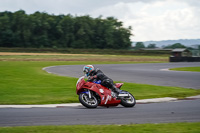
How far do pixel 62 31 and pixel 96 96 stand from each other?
87619 mm

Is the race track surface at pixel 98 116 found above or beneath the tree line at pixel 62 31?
beneath

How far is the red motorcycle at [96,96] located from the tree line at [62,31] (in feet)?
247

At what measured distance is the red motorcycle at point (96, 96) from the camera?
9.98 metres

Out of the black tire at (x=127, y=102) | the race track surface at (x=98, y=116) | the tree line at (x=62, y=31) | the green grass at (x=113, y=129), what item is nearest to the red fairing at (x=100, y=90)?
the black tire at (x=127, y=102)

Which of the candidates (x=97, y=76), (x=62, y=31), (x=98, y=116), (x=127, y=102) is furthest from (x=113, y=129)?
(x=62, y=31)

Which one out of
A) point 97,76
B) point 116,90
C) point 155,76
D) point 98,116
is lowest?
point 155,76

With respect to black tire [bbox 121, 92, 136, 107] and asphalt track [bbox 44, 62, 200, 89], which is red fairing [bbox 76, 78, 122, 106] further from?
asphalt track [bbox 44, 62, 200, 89]

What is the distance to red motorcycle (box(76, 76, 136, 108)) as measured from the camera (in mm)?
9984

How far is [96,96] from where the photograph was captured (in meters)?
10.2

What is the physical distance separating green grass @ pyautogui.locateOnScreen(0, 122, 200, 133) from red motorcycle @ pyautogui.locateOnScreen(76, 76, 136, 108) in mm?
2948

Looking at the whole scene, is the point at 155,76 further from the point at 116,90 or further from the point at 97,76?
the point at 97,76

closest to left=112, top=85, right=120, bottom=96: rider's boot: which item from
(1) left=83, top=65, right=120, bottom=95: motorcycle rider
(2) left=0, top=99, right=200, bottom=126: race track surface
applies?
(1) left=83, top=65, right=120, bottom=95: motorcycle rider

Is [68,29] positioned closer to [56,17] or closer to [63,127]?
[56,17]

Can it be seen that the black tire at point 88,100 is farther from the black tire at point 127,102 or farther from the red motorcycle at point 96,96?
the black tire at point 127,102
